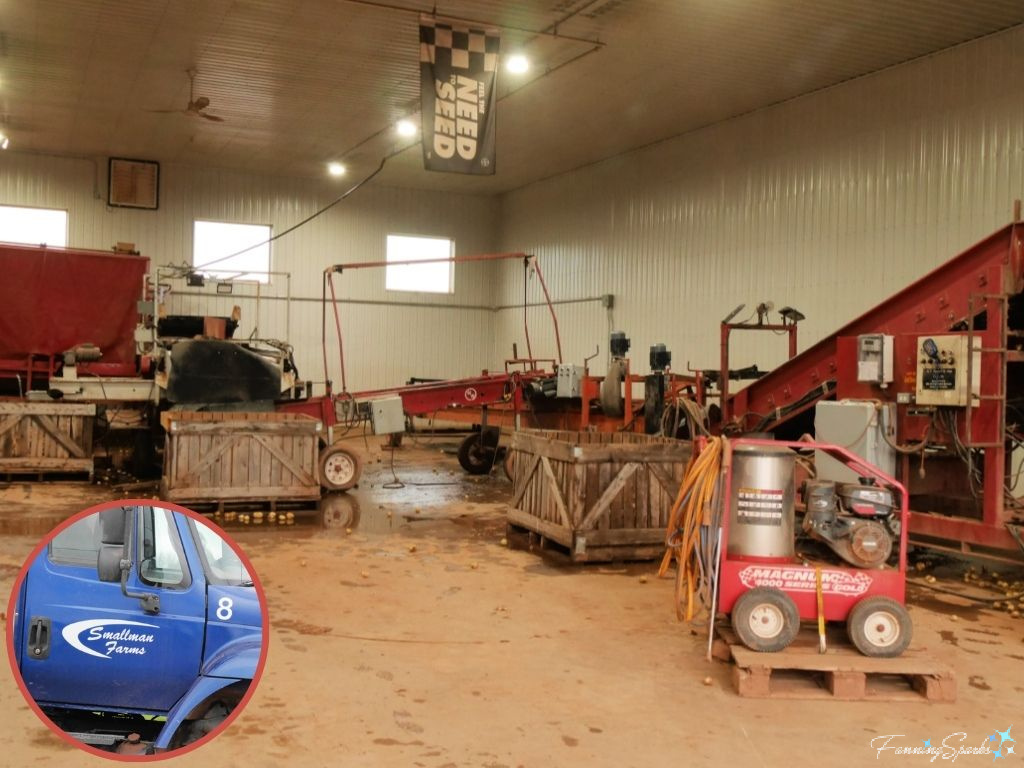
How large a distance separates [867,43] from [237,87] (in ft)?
32.9

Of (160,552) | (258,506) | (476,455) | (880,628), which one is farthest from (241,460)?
(160,552)

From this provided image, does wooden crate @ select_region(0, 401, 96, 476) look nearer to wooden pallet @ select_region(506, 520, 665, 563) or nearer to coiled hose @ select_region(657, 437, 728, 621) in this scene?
wooden pallet @ select_region(506, 520, 665, 563)

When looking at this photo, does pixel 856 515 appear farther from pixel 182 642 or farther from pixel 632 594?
pixel 182 642

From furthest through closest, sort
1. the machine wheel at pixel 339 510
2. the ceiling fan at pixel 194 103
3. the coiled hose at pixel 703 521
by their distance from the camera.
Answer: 1. the ceiling fan at pixel 194 103
2. the machine wheel at pixel 339 510
3. the coiled hose at pixel 703 521

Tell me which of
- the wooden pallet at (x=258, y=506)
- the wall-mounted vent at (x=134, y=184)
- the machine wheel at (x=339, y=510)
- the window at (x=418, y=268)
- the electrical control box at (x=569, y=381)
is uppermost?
the wall-mounted vent at (x=134, y=184)

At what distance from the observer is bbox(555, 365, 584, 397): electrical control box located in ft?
42.3

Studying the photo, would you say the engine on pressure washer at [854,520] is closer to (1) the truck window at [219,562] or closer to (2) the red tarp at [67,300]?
(1) the truck window at [219,562]

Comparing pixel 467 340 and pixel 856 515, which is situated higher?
pixel 467 340

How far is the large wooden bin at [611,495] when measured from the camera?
8312 mm

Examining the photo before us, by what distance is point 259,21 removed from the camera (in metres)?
12.8

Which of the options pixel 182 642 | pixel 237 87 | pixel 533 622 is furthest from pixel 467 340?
pixel 182 642

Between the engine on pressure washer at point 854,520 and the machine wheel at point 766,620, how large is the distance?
56cm

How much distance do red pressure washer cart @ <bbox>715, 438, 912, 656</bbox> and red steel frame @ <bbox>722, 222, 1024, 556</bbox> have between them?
2254mm

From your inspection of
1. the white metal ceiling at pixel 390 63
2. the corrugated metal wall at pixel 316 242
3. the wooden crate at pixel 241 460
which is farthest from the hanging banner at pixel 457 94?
the corrugated metal wall at pixel 316 242
